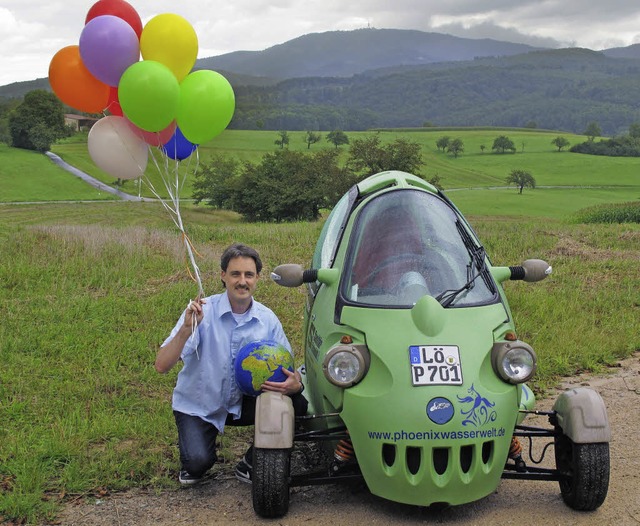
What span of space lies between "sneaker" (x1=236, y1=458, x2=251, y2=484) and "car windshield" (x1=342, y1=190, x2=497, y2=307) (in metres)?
1.42

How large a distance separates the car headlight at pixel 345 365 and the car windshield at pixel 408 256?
462 millimetres

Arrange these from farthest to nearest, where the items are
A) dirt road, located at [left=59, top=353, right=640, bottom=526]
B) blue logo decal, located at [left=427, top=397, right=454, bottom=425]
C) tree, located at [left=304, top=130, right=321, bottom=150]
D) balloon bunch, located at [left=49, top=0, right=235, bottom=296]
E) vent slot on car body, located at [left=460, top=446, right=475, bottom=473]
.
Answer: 1. tree, located at [left=304, top=130, right=321, bottom=150]
2. balloon bunch, located at [left=49, top=0, right=235, bottom=296]
3. dirt road, located at [left=59, top=353, right=640, bottom=526]
4. vent slot on car body, located at [left=460, top=446, right=475, bottom=473]
5. blue logo decal, located at [left=427, top=397, right=454, bottom=425]

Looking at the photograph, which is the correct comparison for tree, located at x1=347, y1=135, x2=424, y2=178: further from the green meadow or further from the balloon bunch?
the balloon bunch

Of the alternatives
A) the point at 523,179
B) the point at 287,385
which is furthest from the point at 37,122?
the point at 287,385

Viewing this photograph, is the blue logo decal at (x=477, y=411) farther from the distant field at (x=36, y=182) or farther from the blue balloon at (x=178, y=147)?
the distant field at (x=36, y=182)

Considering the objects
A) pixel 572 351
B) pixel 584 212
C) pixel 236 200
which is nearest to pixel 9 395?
pixel 572 351

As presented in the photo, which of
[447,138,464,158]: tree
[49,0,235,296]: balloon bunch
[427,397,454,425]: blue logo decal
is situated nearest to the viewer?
[427,397,454,425]: blue logo decal

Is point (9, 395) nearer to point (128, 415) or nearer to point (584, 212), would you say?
point (128, 415)

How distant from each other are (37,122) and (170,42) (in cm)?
6524

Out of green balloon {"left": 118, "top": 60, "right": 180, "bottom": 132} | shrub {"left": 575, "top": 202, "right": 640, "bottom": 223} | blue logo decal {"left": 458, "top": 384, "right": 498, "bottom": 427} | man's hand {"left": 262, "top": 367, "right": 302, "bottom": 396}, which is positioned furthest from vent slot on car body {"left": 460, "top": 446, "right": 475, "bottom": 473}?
shrub {"left": 575, "top": 202, "right": 640, "bottom": 223}

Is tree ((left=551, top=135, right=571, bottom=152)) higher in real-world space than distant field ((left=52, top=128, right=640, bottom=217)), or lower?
higher

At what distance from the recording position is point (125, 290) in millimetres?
11297

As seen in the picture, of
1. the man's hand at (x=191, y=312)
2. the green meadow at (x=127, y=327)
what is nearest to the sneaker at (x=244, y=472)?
the green meadow at (x=127, y=327)

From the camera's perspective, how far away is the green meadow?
5535 millimetres
